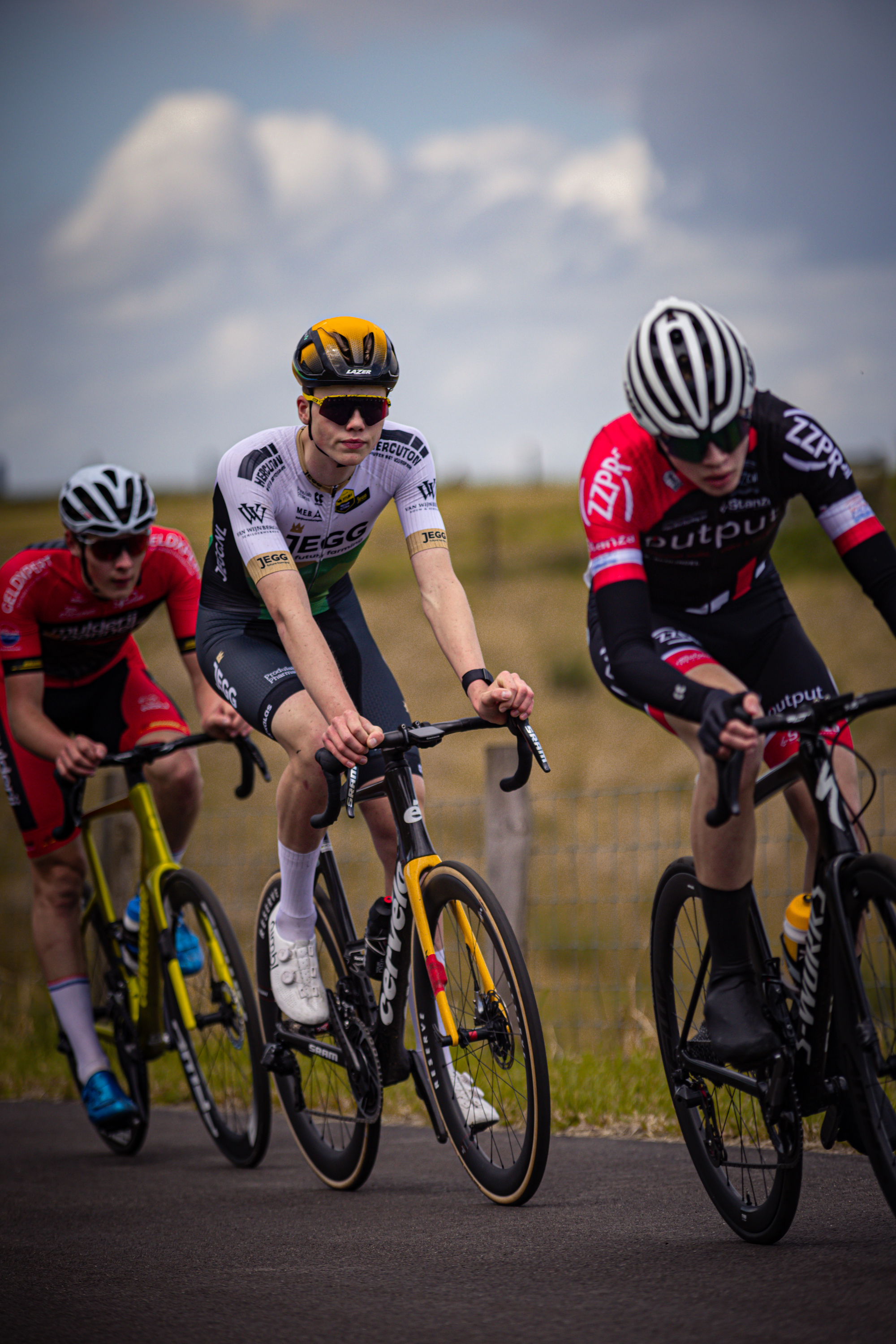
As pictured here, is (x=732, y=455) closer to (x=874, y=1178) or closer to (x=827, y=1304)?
(x=827, y=1304)

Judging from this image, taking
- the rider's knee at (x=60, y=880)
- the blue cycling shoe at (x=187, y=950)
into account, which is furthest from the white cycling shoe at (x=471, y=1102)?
the rider's knee at (x=60, y=880)

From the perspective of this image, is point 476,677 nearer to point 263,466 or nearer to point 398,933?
point 398,933

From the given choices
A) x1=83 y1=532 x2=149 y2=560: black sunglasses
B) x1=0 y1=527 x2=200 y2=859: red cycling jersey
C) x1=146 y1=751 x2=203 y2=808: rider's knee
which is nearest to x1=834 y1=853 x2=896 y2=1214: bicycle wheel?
x1=146 y1=751 x2=203 y2=808: rider's knee

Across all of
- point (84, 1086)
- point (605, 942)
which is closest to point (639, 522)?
point (84, 1086)

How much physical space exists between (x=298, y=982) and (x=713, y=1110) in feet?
5.05

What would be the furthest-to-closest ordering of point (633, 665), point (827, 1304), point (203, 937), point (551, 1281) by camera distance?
point (203, 937), point (633, 665), point (551, 1281), point (827, 1304)

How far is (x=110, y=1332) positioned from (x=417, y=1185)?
1780 mm

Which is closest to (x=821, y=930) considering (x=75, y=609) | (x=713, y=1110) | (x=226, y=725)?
(x=713, y=1110)

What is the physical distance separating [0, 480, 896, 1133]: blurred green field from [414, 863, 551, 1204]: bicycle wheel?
4.90 feet

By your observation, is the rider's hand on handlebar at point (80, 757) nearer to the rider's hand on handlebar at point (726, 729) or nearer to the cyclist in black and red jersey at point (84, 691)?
the cyclist in black and red jersey at point (84, 691)

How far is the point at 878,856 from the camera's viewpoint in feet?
9.45

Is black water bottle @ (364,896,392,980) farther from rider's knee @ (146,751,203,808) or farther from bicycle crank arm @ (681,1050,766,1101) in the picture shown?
rider's knee @ (146,751,203,808)

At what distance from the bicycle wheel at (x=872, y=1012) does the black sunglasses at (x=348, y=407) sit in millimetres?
2086

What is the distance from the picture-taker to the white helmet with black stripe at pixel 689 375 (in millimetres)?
3318
